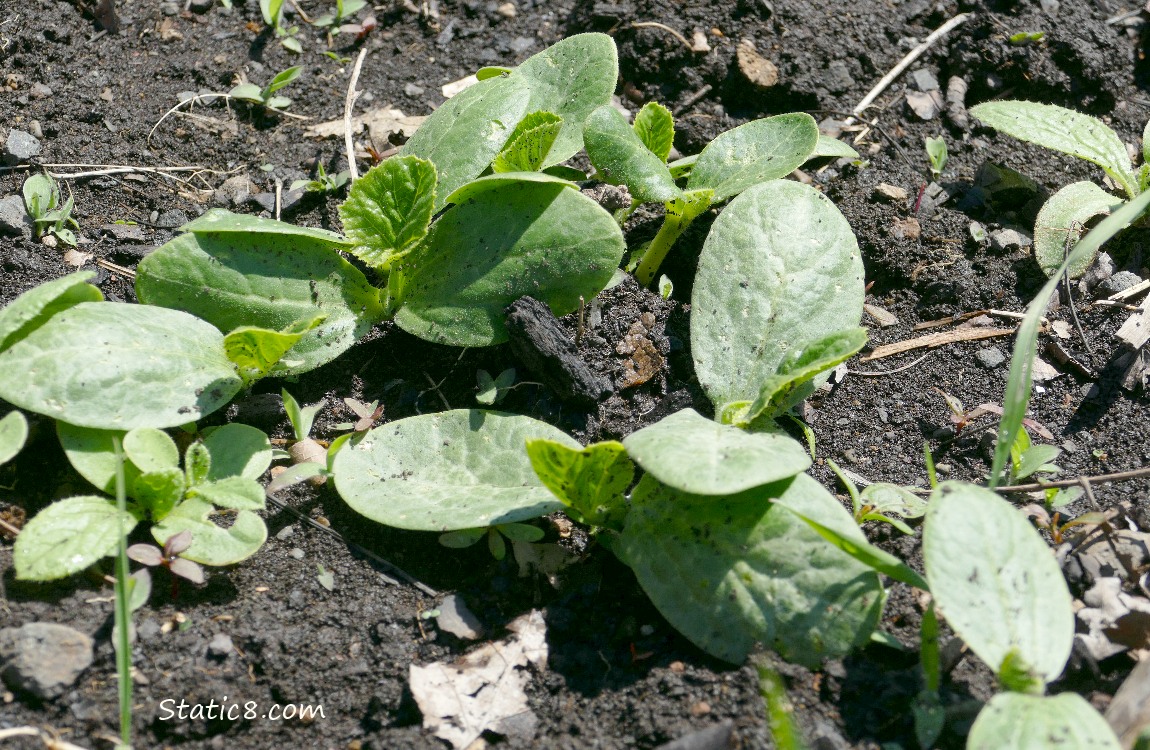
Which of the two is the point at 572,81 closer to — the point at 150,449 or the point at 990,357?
the point at 990,357

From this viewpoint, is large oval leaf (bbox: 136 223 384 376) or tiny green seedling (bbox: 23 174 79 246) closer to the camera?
large oval leaf (bbox: 136 223 384 376)

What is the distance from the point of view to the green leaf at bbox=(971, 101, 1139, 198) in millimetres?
2477

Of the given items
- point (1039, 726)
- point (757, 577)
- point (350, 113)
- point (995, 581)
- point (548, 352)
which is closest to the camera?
point (1039, 726)

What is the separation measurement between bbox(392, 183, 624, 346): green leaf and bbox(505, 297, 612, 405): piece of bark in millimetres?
55

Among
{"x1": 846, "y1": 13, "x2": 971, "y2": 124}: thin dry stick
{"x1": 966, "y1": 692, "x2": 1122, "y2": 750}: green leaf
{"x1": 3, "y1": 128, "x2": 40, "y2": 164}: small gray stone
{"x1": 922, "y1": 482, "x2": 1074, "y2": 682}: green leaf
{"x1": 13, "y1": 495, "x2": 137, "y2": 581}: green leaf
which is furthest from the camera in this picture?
{"x1": 846, "y1": 13, "x2": 971, "y2": 124}: thin dry stick

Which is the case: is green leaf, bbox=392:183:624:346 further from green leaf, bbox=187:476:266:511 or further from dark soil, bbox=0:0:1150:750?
green leaf, bbox=187:476:266:511

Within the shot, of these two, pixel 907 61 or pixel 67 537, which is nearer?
pixel 67 537

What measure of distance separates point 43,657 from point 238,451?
20.6 inches

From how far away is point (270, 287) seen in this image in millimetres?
2154

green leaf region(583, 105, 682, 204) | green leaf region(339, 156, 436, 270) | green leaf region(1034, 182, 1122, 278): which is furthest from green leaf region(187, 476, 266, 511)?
green leaf region(1034, 182, 1122, 278)

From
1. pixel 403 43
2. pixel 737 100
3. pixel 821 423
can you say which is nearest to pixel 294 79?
pixel 403 43

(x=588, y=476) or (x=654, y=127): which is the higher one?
(x=654, y=127)

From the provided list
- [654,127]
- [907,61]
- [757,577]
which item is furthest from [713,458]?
[907,61]

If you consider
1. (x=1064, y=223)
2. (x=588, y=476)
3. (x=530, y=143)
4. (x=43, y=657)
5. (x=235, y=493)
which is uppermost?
(x=530, y=143)
